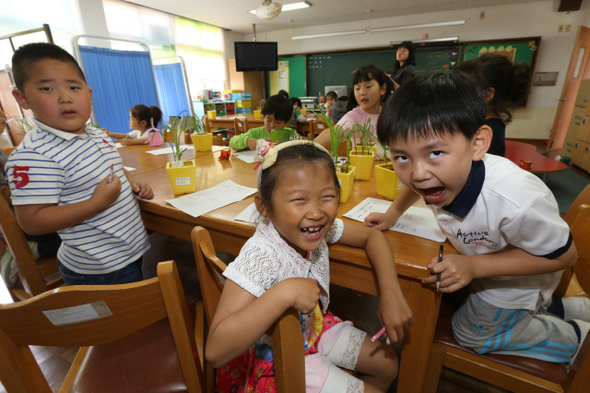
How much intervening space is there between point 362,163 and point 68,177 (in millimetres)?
1124

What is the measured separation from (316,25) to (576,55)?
18.3ft

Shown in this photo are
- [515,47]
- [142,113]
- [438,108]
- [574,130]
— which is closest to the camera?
[438,108]

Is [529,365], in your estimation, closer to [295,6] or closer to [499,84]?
[499,84]

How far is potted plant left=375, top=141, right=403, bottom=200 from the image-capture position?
1030 millimetres

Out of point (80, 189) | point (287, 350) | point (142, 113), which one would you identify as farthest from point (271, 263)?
point (142, 113)

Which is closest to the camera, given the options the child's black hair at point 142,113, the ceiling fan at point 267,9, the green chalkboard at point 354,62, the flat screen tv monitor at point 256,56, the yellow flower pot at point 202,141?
the yellow flower pot at point 202,141

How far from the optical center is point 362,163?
4.16ft

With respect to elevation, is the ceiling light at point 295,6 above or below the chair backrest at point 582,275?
above

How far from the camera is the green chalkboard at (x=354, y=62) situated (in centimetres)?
630

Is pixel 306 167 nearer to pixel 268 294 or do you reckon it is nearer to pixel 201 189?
pixel 268 294

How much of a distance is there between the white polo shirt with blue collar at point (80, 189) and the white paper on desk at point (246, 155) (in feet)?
2.57

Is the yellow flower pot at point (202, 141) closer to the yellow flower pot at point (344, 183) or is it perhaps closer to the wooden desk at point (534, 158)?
the yellow flower pot at point (344, 183)

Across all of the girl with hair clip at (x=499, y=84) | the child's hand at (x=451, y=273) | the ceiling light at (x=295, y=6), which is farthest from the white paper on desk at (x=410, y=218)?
the ceiling light at (x=295, y=6)

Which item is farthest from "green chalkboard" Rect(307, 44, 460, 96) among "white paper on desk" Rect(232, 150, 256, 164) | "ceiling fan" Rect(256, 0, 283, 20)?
"white paper on desk" Rect(232, 150, 256, 164)
